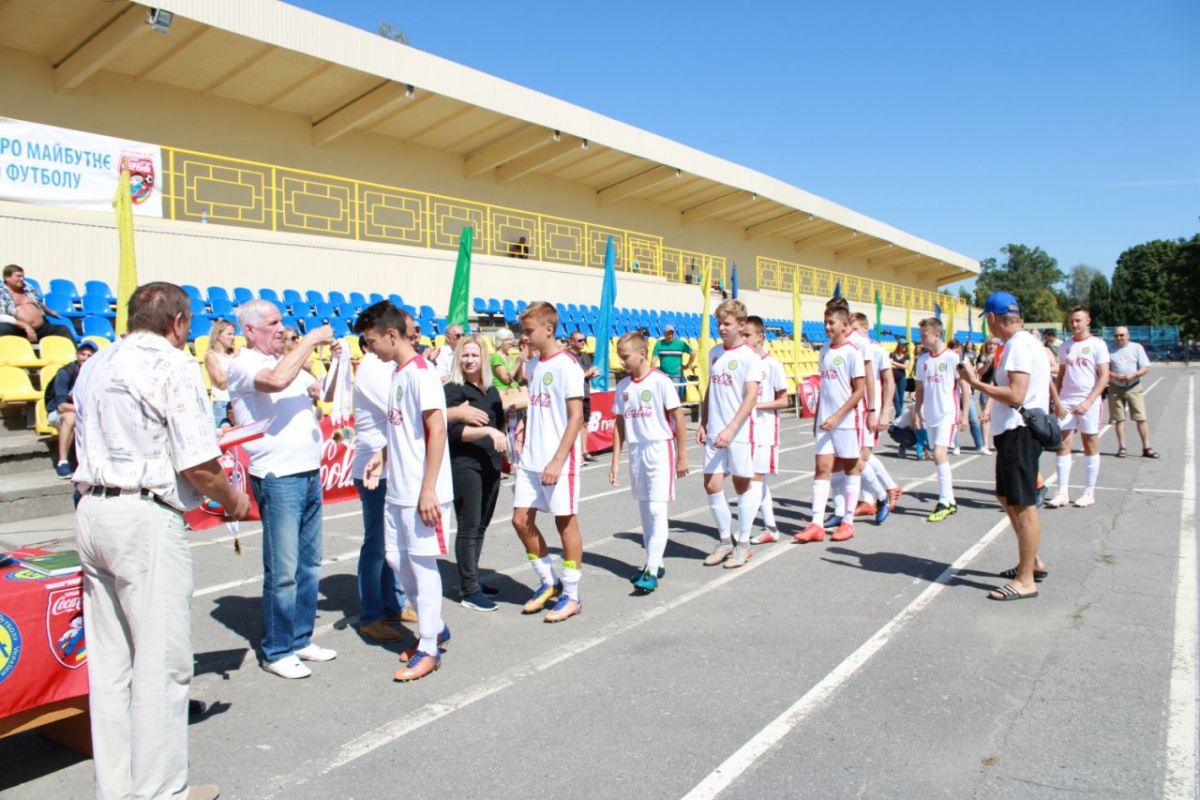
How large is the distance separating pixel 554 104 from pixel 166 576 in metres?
20.3

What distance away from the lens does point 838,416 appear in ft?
23.8

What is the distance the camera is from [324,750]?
11.6ft

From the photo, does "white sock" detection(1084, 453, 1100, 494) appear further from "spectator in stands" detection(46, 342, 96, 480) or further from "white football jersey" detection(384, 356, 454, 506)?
"spectator in stands" detection(46, 342, 96, 480)

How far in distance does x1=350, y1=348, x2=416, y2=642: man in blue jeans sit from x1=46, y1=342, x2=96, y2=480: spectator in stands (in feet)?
15.3

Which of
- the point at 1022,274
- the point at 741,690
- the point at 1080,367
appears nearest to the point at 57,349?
the point at 741,690

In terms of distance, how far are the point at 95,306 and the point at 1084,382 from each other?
13.1 metres

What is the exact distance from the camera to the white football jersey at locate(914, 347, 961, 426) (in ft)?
30.1

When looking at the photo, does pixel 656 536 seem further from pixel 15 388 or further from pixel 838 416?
pixel 15 388

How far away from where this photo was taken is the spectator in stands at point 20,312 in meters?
9.83

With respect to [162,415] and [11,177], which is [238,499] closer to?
[162,415]

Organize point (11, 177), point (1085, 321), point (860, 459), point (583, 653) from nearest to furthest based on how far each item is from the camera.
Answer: point (583, 653)
point (860, 459)
point (1085, 321)
point (11, 177)

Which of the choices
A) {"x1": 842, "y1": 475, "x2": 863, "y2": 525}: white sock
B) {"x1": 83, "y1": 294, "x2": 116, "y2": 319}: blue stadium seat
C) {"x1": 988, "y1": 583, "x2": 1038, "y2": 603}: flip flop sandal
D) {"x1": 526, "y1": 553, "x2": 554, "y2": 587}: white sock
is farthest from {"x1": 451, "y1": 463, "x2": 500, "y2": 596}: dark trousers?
{"x1": 83, "y1": 294, "x2": 116, "y2": 319}: blue stadium seat

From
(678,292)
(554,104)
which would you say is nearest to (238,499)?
(554,104)

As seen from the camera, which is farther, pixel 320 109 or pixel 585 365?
pixel 320 109
